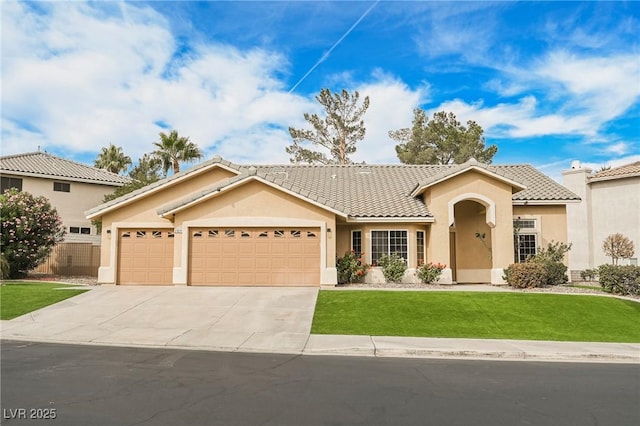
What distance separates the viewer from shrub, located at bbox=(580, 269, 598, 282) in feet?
76.4

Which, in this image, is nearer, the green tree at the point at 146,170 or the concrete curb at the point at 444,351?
the concrete curb at the point at 444,351

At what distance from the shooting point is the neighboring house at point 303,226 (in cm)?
1922

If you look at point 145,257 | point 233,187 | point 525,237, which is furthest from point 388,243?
point 145,257

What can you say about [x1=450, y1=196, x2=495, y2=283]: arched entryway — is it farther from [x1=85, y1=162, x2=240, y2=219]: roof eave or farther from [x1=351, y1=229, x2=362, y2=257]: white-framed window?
[x1=85, y1=162, x2=240, y2=219]: roof eave

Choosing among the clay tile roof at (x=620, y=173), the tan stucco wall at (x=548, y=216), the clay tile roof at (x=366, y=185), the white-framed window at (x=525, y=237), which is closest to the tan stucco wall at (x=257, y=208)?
the clay tile roof at (x=366, y=185)

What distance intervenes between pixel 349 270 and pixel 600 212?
1665 centimetres

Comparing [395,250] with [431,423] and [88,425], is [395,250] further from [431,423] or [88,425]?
[88,425]

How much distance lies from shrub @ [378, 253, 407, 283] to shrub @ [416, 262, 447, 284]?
721 mm

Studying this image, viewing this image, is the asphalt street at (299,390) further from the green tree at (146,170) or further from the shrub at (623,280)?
the green tree at (146,170)

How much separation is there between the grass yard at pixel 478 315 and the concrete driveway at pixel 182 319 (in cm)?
116

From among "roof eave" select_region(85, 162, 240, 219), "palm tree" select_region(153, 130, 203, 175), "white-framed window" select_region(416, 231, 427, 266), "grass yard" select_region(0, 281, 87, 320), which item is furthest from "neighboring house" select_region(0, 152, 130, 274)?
"white-framed window" select_region(416, 231, 427, 266)

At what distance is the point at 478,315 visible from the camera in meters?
14.3

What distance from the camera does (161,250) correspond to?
20.2m

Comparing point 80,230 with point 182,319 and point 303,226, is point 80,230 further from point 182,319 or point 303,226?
point 182,319
